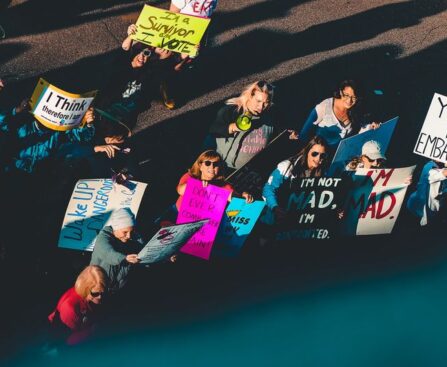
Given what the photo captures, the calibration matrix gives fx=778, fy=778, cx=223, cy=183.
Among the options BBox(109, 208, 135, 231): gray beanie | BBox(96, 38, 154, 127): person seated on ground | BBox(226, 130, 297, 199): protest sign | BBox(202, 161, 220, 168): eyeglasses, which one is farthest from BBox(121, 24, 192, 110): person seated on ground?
BBox(109, 208, 135, 231): gray beanie

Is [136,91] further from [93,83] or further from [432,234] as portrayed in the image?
[432,234]

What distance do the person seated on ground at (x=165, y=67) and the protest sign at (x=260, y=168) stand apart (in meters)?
1.36

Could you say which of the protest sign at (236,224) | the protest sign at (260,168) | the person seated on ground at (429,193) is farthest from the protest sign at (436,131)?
the protest sign at (236,224)

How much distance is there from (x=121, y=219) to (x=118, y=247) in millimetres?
250

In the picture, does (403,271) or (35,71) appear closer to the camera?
(403,271)

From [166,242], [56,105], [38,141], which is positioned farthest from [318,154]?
[38,141]

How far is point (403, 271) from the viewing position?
795cm

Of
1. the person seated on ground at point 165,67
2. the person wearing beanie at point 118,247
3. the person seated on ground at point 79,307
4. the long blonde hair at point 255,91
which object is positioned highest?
the person seated on ground at point 165,67

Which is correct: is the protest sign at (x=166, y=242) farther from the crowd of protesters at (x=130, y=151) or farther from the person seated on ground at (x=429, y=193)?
the person seated on ground at (x=429, y=193)

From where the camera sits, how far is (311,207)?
7.31 m

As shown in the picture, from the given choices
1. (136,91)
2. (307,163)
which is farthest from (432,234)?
(136,91)

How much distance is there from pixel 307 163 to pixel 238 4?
4.76 m

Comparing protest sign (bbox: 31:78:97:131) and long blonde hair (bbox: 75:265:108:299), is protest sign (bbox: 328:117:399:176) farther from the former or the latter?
long blonde hair (bbox: 75:265:108:299)

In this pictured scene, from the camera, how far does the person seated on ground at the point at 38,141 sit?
7.02 m
